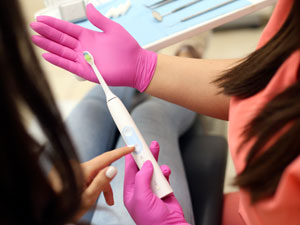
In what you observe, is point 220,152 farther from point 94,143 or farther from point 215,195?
point 94,143

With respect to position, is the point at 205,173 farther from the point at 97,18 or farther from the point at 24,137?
the point at 24,137

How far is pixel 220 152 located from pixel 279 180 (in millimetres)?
430

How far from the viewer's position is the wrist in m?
0.73

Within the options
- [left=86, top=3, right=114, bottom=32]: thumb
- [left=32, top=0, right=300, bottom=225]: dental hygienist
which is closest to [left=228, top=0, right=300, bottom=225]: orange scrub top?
[left=32, top=0, right=300, bottom=225]: dental hygienist

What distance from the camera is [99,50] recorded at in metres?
0.71

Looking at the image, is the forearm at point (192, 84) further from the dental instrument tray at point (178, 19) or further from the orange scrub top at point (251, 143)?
the orange scrub top at point (251, 143)

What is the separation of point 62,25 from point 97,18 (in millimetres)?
81

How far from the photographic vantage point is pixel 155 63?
0.75 m

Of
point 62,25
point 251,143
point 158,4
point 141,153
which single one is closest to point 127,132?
point 141,153

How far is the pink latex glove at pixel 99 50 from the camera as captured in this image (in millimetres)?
688

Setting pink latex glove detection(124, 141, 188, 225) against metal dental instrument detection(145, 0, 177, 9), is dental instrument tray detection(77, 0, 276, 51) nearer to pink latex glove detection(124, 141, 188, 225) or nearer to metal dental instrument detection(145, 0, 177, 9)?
metal dental instrument detection(145, 0, 177, 9)

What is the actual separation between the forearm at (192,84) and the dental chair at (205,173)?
159mm

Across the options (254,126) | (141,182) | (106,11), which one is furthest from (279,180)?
(106,11)

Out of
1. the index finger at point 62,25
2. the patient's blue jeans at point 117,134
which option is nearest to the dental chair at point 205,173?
the patient's blue jeans at point 117,134
